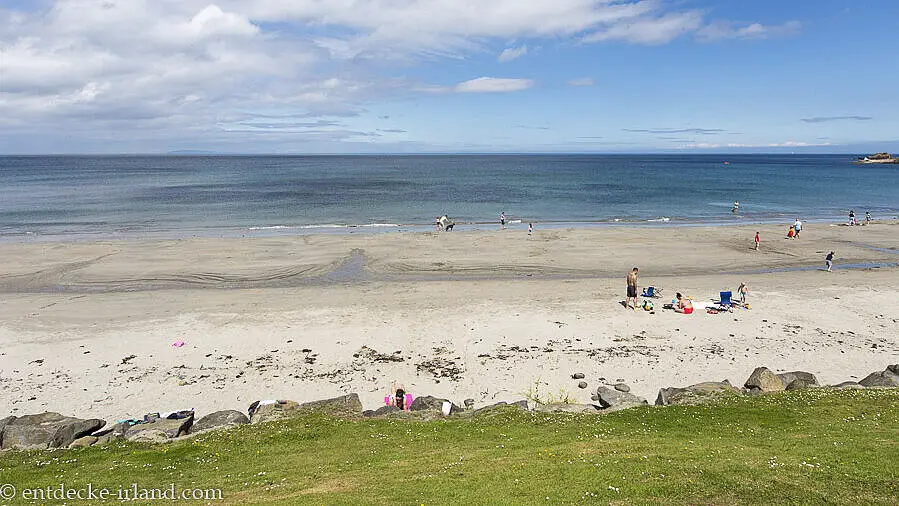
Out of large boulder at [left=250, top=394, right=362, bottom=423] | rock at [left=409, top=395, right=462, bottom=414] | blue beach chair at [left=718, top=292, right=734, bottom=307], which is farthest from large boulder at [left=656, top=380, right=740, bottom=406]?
blue beach chair at [left=718, top=292, right=734, bottom=307]

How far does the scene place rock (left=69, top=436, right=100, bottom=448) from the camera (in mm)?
14664

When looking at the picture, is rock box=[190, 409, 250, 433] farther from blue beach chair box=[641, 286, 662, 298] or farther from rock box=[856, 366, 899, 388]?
blue beach chair box=[641, 286, 662, 298]

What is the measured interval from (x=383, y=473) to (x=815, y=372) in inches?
706

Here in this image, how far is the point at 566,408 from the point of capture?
55.0 ft

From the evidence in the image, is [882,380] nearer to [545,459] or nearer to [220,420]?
[545,459]

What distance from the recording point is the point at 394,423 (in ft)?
51.3

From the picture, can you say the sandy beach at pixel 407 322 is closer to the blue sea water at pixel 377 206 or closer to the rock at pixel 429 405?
the rock at pixel 429 405

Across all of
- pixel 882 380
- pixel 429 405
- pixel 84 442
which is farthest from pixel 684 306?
pixel 84 442

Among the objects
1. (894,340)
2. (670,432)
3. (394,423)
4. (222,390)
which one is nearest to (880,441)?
(670,432)

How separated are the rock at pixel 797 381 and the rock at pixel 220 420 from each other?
697 inches

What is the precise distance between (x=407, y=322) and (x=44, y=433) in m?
15.2

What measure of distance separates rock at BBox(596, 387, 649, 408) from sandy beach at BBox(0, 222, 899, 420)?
1.46 metres

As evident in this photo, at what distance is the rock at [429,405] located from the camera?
17094mm

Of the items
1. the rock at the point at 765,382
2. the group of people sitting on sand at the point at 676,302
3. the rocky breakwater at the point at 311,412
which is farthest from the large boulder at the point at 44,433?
the group of people sitting on sand at the point at 676,302
